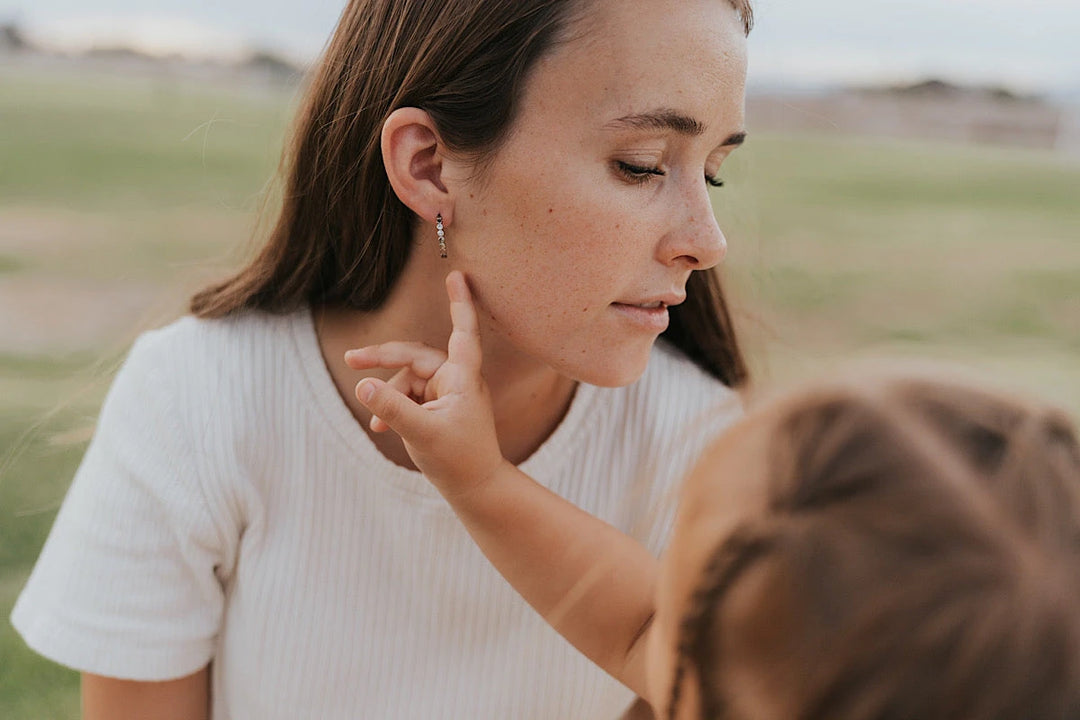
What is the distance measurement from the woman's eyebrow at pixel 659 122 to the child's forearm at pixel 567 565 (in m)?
0.55

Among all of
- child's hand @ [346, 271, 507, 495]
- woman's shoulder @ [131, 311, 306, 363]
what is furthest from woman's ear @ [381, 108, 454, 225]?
woman's shoulder @ [131, 311, 306, 363]

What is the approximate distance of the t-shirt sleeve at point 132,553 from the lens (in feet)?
6.79

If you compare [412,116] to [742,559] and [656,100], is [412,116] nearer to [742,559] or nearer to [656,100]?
[656,100]

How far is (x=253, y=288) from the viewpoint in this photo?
7.29 feet

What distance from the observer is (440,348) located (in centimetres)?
217

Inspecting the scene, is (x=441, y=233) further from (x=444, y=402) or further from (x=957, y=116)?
(x=957, y=116)

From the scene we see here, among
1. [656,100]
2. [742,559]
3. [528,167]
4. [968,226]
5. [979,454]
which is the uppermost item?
[968,226]

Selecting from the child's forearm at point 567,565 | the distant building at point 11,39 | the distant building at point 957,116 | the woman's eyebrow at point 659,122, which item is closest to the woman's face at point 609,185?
the woman's eyebrow at point 659,122

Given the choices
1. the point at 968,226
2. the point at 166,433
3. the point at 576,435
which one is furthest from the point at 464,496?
the point at 968,226

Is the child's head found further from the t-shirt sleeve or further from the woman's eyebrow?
the t-shirt sleeve

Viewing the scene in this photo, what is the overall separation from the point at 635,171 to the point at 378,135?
0.44m

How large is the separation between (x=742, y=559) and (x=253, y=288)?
1.19 metres

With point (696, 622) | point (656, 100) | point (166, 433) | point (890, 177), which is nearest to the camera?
point (696, 622)

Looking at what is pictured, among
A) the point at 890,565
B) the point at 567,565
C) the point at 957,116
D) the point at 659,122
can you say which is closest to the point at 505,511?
the point at 567,565
